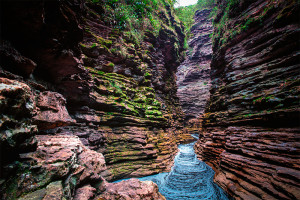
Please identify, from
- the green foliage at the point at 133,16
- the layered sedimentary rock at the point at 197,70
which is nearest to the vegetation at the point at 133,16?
the green foliage at the point at 133,16

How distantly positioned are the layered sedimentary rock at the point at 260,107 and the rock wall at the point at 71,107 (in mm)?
4890

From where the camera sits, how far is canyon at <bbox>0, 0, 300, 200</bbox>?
2.51 metres

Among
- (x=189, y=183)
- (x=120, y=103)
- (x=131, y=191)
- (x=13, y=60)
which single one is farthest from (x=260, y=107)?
(x=13, y=60)

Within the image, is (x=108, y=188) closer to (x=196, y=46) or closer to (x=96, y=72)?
(x=96, y=72)

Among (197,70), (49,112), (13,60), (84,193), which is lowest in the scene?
(84,193)

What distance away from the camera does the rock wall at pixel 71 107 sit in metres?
2.18

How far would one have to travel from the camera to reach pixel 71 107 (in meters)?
6.96

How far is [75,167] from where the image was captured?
310 centimetres

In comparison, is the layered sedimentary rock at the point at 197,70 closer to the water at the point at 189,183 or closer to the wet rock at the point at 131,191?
the water at the point at 189,183

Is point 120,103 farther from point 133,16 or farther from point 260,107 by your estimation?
point 133,16

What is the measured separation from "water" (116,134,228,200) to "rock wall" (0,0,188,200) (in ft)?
3.01

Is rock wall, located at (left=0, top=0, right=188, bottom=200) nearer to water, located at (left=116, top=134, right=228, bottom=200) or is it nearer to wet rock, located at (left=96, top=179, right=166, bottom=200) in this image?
wet rock, located at (left=96, top=179, right=166, bottom=200)

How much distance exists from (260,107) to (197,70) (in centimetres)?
3106

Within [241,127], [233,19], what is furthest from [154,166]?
[233,19]
